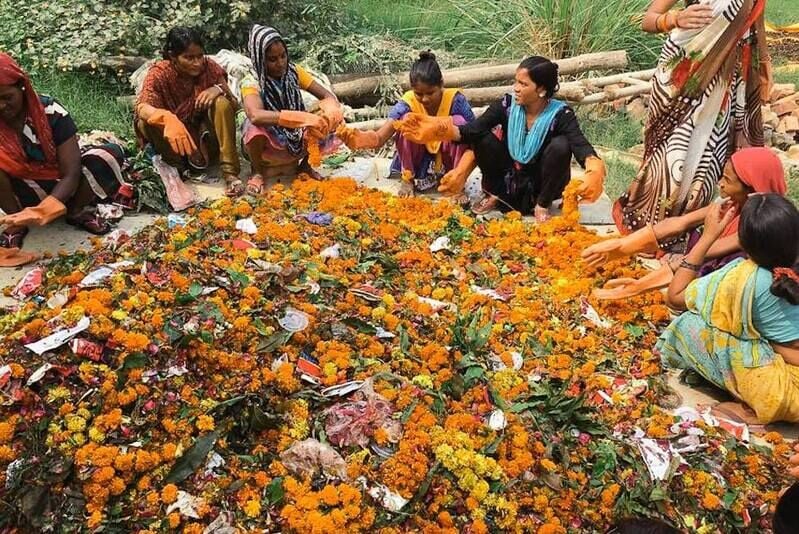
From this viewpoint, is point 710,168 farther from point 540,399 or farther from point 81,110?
point 81,110

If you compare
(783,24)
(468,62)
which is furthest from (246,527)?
(783,24)

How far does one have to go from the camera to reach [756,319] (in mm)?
2682

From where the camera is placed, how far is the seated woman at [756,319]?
8.38 feet

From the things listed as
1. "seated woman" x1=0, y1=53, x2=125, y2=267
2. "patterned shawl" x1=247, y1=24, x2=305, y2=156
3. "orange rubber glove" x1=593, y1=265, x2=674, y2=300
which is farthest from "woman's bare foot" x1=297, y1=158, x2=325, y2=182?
"orange rubber glove" x1=593, y1=265, x2=674, y2=300

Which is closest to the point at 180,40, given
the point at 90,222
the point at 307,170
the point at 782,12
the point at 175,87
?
the point at 175,87

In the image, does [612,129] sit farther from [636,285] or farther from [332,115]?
[636,285]

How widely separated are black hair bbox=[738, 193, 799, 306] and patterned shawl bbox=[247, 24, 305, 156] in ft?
9.69

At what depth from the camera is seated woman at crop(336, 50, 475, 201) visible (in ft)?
14.1

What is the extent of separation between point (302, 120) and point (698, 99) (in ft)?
7.59

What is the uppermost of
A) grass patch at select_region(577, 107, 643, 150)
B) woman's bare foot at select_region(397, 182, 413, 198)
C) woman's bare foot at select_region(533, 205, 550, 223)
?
woman's bare foot at select_region(397, 182, 413, 198)

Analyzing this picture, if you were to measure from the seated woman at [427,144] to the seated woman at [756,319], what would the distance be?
203 centimetres

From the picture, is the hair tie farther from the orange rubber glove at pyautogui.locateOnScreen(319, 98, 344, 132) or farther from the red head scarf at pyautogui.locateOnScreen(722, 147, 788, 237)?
the orange rubber glove at pyautogui.locateOnScreen(319, 98, 344, 132)

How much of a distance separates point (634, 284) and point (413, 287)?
108 centimetres

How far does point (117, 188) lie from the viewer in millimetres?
4273
